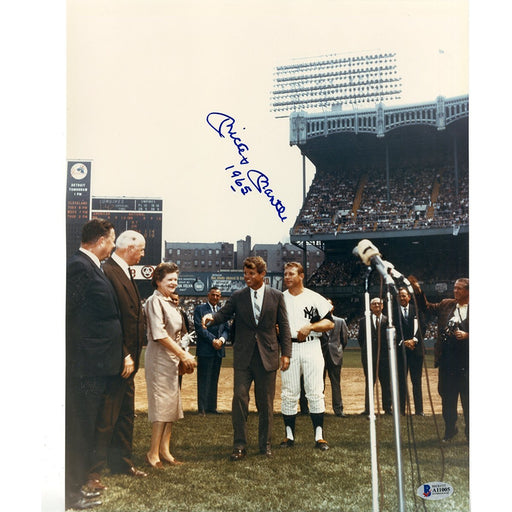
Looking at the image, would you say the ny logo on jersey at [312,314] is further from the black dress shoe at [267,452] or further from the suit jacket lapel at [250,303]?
the black dress shoe at [267,452]

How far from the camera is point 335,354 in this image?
4.43 meters

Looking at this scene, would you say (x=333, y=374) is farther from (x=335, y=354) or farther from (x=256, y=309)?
(x=256, y=309)

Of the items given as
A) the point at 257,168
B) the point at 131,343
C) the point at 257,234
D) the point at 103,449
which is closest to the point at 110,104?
the point at 257,168

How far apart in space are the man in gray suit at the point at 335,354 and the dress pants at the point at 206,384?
0.87 m

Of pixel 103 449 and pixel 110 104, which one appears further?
pixel 110 104

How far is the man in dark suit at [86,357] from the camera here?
4211 mm

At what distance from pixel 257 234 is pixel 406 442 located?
201 cm

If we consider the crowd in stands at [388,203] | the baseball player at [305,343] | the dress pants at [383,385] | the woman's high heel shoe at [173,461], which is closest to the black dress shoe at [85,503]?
the woman's high heel shoe at [173,461]

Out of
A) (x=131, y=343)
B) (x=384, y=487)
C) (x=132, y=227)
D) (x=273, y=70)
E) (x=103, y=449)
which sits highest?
(x=273, y=70)

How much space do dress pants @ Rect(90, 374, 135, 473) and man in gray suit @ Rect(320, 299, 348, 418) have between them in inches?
60.1

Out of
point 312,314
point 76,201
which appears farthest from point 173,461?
point 76,201

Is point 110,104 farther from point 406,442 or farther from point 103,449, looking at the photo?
point 406,442
